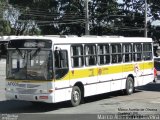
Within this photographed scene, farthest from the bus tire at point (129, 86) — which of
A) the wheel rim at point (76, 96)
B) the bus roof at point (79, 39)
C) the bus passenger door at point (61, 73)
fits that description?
the bus passenger door at point (61, 73)

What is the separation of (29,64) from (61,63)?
1.11 meters

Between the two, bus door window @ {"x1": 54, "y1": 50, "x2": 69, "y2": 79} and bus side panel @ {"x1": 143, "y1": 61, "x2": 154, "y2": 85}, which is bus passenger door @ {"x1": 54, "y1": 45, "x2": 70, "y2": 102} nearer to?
bus door window @ {"x1": 54, "y1": 50, "x2": 69, "y2": 79}

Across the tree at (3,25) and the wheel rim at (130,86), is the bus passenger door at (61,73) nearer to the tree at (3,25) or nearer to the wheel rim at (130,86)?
the wheel rim at (130,86)

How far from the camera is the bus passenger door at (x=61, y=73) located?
15635mm

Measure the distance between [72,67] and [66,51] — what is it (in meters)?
0.64

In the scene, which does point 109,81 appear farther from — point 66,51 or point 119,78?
point 66,51

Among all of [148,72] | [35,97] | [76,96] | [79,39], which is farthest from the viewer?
[148,72]

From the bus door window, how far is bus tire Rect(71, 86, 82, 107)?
0.92 metres

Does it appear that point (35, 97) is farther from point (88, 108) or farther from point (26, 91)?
point (88, 108)

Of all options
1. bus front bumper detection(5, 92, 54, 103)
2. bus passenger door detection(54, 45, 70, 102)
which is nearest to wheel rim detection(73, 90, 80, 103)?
bus passenger door detection(54, 45, 70, 102)

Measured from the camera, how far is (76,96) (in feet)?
55.1

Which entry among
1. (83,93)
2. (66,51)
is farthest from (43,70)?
(83,93)

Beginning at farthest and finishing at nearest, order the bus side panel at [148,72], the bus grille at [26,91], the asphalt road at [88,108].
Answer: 1. the bus side panel at [148,72]
2. the bus grille at [26,91]
3. the asphalt road at [88,108]

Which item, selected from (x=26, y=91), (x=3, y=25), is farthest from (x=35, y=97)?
A: (x=3, y=25)
